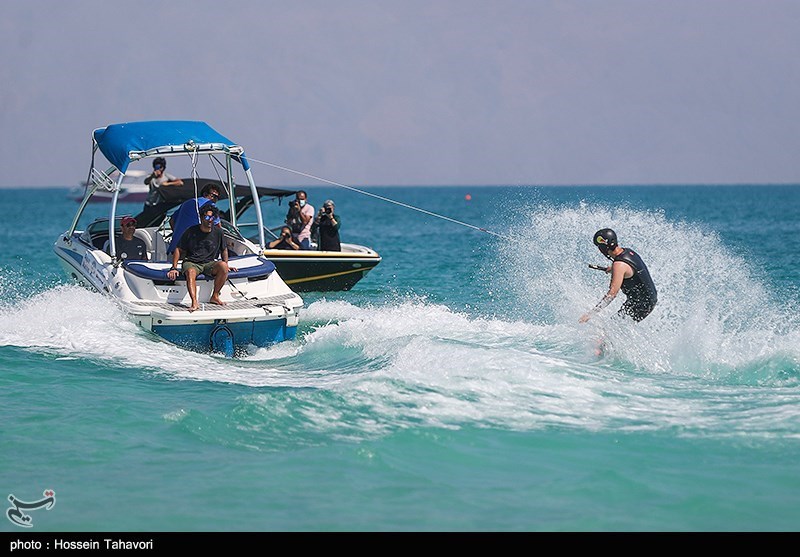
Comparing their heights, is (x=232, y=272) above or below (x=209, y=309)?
above

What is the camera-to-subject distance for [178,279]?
11.5 m

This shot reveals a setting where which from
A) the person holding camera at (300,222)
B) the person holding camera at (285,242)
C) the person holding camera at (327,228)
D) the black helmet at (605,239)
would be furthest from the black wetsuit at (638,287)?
the person holding camera at (300,222)

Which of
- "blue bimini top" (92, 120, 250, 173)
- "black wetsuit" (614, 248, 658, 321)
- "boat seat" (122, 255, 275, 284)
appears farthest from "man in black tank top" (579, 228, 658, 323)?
"blue bimini top" (92, 120, 250, 173)

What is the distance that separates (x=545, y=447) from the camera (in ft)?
22.8

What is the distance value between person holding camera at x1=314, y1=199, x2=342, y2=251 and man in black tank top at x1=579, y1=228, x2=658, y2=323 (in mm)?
7996

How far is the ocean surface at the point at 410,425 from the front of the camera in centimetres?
596

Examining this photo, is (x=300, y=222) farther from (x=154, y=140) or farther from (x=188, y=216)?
(x=188, y=216)

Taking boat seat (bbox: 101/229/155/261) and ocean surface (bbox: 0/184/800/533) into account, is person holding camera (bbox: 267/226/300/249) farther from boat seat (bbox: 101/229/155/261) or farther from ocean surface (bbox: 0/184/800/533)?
ocean surface (bbox: 0/184/800/533)

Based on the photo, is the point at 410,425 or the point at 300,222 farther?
the point at 300,222

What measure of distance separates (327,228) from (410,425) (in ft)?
32.9

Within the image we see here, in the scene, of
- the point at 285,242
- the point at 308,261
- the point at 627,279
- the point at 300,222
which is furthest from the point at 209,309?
the point at 300,222

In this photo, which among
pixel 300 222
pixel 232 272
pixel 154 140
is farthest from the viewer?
pixel 300 222

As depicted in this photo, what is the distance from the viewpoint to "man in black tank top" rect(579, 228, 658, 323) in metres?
9.43

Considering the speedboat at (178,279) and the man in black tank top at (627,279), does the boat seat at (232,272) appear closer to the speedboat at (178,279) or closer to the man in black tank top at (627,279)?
the speedboat at (178,279)
